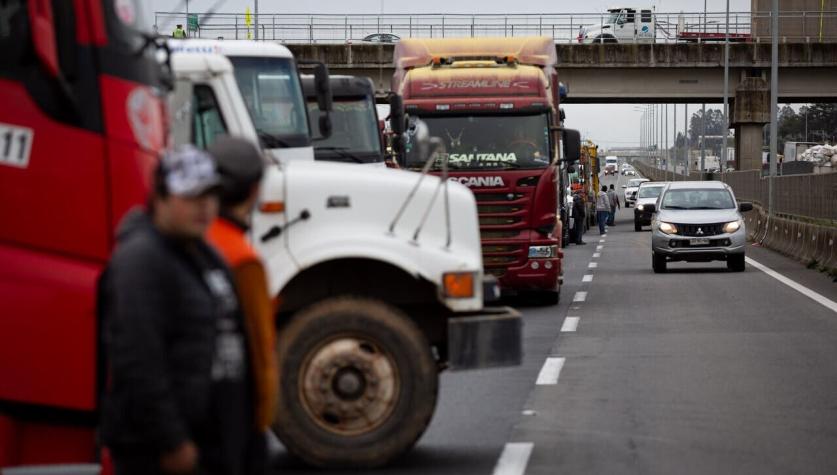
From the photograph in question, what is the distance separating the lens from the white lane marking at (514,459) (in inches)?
358

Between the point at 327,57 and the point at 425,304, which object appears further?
the point at 327,57

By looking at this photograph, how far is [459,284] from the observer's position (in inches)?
361

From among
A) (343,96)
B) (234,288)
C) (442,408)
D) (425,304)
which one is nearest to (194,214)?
(234,288)

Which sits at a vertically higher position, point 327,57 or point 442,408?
point 327,57

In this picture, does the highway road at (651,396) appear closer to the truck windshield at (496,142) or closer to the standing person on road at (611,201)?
the truck windshield at (496,142)

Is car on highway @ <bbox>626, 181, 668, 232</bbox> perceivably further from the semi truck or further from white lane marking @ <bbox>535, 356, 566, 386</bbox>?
the semi truck

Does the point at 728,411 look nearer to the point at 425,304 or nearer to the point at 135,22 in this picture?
the point at 425,304

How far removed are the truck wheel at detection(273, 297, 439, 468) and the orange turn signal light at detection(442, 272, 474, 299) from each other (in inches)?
13.6

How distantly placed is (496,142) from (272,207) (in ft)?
40.4

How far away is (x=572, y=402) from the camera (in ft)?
39.1

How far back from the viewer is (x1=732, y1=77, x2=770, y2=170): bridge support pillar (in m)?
67.8

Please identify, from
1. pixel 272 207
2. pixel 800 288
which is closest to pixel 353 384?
pixel 272 207

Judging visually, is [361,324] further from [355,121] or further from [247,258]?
[355,121]

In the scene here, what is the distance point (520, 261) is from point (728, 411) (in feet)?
31.6
